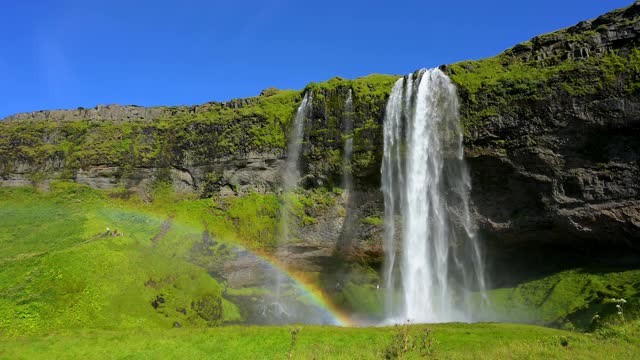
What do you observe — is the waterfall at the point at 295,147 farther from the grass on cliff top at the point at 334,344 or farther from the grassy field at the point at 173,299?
the grass on cliff top at the point at 334,344

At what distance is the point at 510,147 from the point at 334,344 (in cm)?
2313

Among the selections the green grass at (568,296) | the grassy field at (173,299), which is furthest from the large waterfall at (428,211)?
the grassy field at (173,299)

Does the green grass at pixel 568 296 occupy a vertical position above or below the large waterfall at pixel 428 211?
below

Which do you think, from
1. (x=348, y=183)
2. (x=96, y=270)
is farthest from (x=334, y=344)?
(x=348, y=183)

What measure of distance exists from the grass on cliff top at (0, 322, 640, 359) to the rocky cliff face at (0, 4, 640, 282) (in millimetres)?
15140

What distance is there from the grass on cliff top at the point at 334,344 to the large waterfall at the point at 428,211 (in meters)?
12.9

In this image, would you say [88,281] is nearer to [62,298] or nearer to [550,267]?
[62,298]

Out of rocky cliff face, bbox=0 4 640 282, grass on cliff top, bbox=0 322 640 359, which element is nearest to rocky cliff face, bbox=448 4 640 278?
rocky cliff face, bbox=0 4 640 282

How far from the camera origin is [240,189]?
167 ft

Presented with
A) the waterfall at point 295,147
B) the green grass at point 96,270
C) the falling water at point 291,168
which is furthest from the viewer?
the waterfall at point 295,147

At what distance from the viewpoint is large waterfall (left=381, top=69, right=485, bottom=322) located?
39.7 meters

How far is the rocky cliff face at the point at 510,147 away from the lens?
35719 millimetres

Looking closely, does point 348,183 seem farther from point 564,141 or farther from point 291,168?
point 564,141

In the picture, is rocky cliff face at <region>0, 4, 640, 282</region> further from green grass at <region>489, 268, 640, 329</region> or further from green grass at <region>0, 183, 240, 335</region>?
green grass at <region>0, 183, 240, 335</region>
